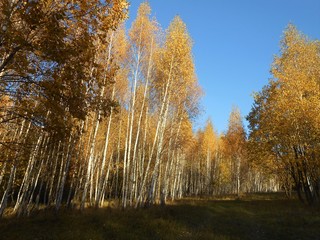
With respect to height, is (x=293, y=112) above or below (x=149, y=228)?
above

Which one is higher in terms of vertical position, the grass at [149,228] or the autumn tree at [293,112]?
the autumn tree at [293,112]

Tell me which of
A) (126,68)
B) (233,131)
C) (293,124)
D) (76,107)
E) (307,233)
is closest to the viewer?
(76,107)

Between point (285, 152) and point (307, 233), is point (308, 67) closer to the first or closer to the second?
point (285, 152)

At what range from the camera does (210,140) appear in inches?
1977

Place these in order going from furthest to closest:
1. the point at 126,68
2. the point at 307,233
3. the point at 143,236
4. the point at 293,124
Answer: the point at 126,68, the point at 293,124, the point at 307,233, the point at 143,236

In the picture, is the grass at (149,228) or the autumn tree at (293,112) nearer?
the grass at (149,228)

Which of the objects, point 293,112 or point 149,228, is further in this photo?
point 293,112

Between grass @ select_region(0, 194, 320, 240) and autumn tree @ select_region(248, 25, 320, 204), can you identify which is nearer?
grass @ select_region(0, 194, 320, 240)

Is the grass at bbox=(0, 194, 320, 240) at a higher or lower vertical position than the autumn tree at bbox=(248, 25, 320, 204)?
lower

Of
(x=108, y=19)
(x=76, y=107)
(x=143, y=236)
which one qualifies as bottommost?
(x=143, y=236)

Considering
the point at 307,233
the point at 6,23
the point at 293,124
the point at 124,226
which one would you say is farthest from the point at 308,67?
the point at 6,23

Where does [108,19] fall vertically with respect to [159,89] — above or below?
below

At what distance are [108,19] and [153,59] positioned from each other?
14.3 metres

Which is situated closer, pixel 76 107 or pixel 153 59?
pixel 76 107
